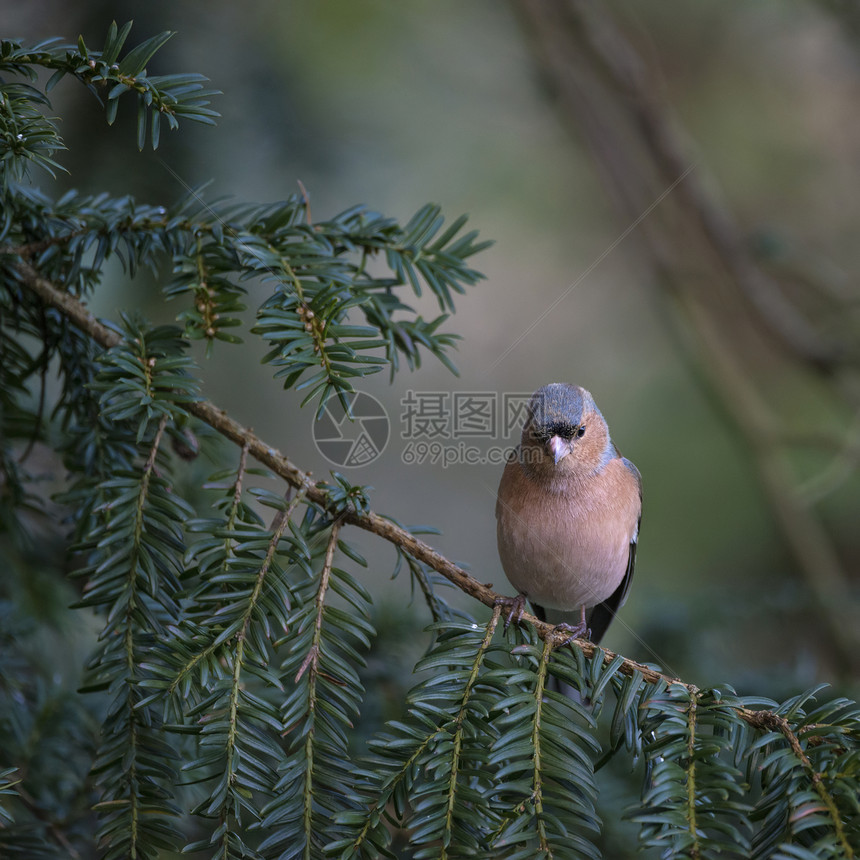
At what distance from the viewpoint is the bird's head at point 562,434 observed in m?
2.23

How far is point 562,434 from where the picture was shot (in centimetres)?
225

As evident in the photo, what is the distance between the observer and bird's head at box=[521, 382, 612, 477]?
2.23 m

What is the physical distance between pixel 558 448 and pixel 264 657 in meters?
1.21

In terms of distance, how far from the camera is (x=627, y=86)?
3064 millimetres

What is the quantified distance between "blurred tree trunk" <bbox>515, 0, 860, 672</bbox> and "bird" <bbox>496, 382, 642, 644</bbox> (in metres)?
0.99

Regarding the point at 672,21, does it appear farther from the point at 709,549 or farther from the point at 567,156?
the point at 709,549

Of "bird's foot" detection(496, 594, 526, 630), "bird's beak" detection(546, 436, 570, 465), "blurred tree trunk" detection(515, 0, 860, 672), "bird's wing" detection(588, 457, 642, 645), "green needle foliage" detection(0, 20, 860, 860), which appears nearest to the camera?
"green needle foliage" detection(0, 20, 860, 860)

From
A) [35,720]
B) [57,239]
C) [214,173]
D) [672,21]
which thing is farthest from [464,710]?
[672,21]

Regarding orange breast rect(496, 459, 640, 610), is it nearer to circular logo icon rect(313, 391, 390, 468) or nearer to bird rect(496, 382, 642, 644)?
bird rect(496, 382, 642, 644)

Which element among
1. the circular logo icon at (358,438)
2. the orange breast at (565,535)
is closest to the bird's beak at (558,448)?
the orange breast at (565,535)

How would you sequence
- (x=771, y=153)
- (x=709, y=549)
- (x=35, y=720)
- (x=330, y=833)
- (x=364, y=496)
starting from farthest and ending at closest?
1. (x=771, y=153)
2. (x=709, y=549)
3. (x=35, y=720)
4. (x=364, y=496)
5. (x=330, y=833)

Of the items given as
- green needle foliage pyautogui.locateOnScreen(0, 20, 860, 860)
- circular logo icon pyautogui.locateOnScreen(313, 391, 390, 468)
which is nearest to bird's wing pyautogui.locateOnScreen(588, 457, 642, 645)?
circular logo icon pyautogui.locateOnScreen(313, 391, 390, 468)

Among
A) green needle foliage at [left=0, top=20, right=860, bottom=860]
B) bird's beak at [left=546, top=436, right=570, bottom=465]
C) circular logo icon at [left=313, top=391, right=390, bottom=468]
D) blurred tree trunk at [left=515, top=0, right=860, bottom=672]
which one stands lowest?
green needle foliage at [left=0, top=20, right=860, bottom=860]

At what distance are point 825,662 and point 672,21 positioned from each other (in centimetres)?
340
